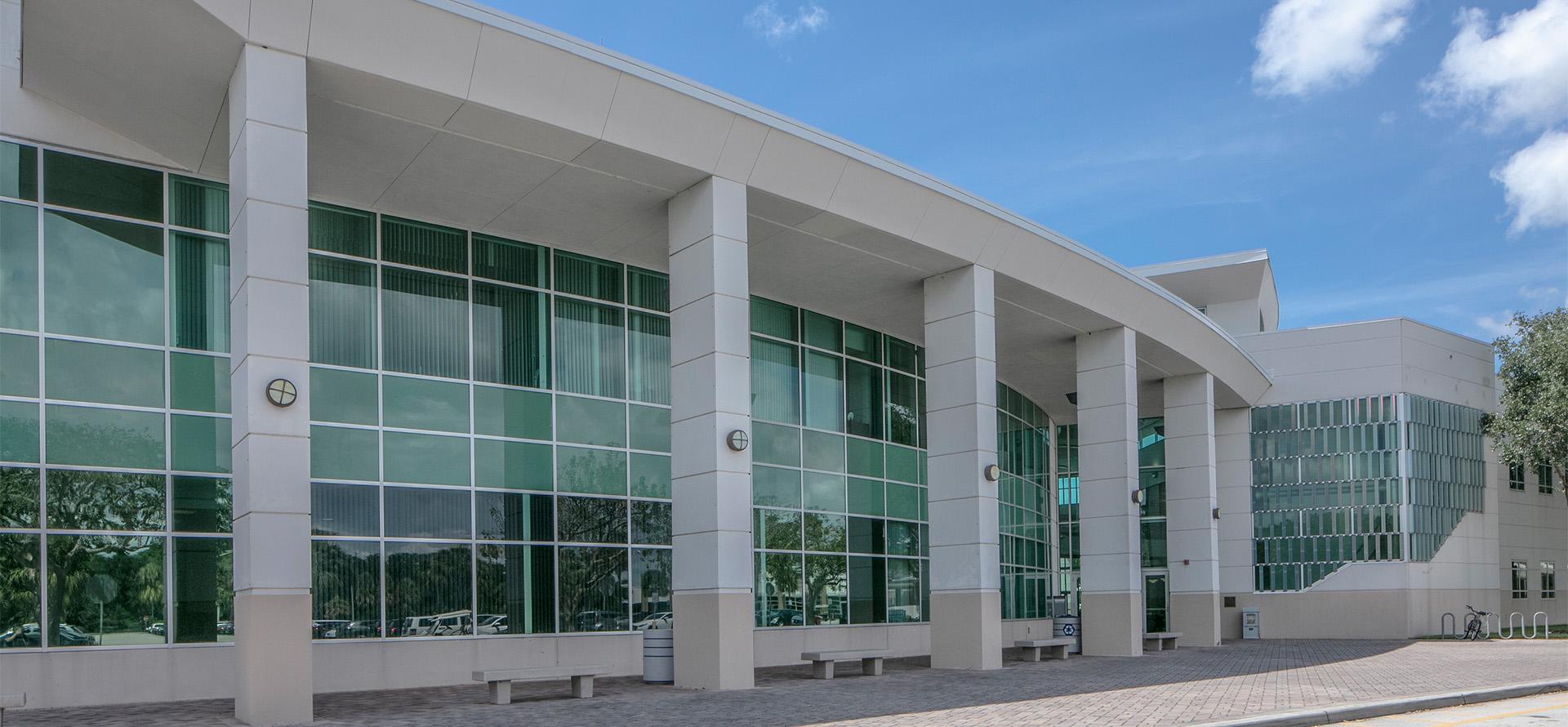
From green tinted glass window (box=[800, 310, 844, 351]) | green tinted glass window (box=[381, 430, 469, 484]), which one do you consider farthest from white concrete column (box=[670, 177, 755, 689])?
green tinted glass window (box=[800, 310, 844, 351])

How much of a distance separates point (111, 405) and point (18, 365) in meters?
1.19

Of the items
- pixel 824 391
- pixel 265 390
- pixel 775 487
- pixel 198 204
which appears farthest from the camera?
pixel 824 391

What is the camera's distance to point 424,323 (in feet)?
62.1

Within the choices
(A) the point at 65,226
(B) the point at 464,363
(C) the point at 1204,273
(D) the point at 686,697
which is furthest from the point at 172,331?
(C) the point at 1204,273

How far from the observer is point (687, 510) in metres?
17.6

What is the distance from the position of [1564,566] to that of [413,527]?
38095 millimetres

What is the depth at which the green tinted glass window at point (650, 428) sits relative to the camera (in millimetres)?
21328

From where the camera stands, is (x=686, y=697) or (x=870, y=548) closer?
(x=686, y=697)

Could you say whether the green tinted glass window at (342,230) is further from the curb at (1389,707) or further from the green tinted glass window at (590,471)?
the curb at (1389,707)

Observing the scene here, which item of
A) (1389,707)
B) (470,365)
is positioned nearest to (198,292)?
(470,365)

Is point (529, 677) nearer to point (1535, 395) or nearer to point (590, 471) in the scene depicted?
point (590, 471)

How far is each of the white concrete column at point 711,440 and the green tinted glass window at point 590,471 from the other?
9.66ft

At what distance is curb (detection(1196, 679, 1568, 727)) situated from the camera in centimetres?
1227

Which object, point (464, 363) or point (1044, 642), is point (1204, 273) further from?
point (464, 363)
